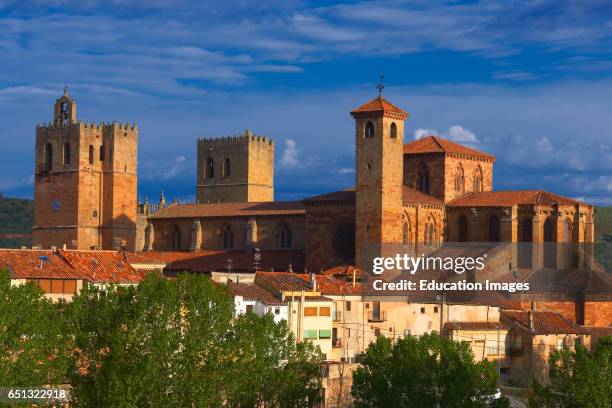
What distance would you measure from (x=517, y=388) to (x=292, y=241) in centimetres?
2603

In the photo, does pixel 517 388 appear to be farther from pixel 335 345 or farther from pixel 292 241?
pixel 292 241

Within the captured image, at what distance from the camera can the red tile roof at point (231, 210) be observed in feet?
281

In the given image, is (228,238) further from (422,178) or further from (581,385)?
(581,385)

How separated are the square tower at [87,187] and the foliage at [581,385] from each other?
50.5m

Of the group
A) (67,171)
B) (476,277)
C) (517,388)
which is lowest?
(517,388)

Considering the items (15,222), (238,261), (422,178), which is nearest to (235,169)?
(238,261)

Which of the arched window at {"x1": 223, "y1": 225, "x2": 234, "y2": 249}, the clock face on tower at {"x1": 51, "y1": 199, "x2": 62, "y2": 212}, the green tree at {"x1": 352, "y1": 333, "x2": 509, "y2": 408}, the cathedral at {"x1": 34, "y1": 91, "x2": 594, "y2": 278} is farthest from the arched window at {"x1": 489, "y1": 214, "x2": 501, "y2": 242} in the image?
the clock face on tower at {"x1": 51, "y1": 199, "x2": 62, "y2": 212}

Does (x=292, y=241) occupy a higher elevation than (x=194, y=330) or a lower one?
higher

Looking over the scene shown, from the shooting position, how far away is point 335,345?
63.3 meters

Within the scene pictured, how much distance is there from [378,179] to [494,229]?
760cm

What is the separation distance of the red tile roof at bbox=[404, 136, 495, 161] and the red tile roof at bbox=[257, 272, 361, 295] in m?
15.0

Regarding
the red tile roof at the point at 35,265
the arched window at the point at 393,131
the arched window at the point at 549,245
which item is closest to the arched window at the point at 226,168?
the arched window at the point at 393,131

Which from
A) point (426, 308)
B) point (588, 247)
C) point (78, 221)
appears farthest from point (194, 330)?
point (78, 221)

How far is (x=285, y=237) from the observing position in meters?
84.1
